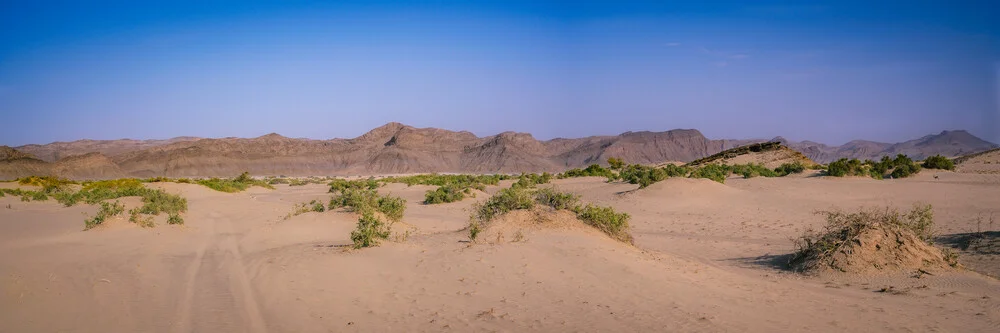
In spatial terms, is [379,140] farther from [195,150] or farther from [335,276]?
[335,276]

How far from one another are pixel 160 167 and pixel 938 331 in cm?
9266

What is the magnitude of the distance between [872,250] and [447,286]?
719cm

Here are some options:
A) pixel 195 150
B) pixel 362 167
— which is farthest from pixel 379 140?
pixel 195 150

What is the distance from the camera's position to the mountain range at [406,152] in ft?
273

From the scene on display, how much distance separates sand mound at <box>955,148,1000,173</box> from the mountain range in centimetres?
4914

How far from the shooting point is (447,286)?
8.01 metres

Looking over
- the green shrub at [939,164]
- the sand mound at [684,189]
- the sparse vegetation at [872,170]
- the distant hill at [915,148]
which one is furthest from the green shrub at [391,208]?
the distant hill at [915,148]

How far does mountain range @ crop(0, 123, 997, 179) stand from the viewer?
8331cm

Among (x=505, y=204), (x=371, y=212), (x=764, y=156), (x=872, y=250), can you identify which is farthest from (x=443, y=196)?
(x=764, y=156)

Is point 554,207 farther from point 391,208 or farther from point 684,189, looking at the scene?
point 684,189

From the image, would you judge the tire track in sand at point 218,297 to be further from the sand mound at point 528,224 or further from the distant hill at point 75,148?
the distant hill at point 75,148

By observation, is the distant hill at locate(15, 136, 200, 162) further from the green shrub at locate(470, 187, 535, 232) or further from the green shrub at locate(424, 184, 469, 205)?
the green shrub at locate(470, 187, 535, 232)

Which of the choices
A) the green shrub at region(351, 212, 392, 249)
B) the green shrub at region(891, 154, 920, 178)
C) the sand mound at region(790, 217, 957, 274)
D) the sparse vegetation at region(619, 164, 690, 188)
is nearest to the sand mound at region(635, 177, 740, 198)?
the sparse vegetation at region(619, 164, 690, 188)

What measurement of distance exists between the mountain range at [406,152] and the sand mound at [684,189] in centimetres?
6720
